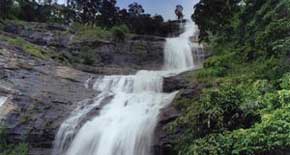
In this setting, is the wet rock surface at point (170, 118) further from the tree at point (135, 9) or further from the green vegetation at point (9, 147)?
the tree at point (135, 9)

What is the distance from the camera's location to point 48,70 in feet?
65.3

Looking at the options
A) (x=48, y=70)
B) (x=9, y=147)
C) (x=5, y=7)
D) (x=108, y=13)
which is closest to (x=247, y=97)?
(x=9, y=147)

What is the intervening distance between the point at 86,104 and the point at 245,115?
7.00 meters

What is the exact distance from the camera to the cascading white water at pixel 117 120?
1417cm

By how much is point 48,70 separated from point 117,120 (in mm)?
5433

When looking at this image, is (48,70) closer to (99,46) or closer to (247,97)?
(99,46)

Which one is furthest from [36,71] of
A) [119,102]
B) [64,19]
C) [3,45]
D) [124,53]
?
[64,19]

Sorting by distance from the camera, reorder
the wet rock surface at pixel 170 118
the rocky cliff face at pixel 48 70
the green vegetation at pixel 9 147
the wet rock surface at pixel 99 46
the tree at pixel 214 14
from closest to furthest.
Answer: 1. the wet rock surface at pixel 170 118
2. the green vegetation at pixel 9 147
3. the rocky cliff face at pixel 48 70
4. the tree at pixel 214 14
5. the wet rock surface at pixel 99 46

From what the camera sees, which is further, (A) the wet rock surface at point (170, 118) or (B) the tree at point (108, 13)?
(B) the tree at point (108, 13)

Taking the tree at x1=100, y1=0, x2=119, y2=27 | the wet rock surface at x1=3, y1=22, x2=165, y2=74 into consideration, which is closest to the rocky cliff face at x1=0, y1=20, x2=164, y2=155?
the wet rock surface at x1=3, y1=22, x2=165, y2=74

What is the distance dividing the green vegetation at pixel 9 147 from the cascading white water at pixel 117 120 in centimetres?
97

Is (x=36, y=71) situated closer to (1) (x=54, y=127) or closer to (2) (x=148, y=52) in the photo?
(1) (x=54, y=127)

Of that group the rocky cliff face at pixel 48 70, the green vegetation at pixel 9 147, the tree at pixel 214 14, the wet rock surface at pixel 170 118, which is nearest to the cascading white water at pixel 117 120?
the wet rock surface at pixel 170 118

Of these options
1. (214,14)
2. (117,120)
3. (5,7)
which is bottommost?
(117,120)
